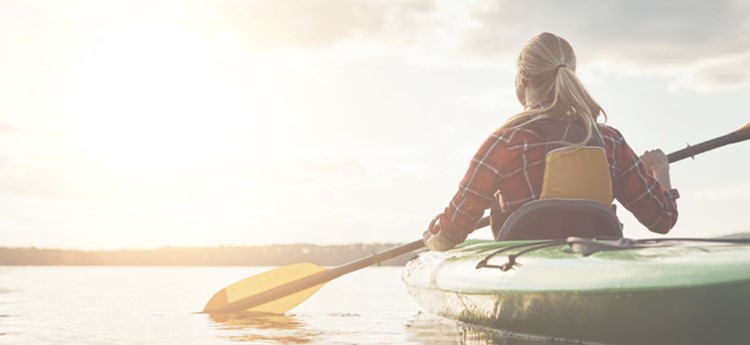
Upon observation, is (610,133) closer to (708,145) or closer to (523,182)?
(523,182)

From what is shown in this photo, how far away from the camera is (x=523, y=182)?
16.1 feet

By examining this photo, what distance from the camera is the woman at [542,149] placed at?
4.84 metres

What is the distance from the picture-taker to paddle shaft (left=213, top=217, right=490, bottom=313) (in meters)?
8.41

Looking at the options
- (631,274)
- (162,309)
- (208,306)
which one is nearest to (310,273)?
(208,306)

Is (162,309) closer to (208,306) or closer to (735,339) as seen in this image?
(208,306)

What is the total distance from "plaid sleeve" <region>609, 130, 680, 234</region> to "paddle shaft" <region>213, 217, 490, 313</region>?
309cm

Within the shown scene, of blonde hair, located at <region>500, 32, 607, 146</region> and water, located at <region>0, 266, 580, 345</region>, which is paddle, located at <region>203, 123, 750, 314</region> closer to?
water, located at <region>0, 266, 580, 345</region>

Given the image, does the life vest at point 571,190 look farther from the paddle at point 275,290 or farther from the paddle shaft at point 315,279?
the paddle at point 275,290

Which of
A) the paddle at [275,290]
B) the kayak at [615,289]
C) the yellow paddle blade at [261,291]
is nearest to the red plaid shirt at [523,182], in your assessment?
the kayak at [615,289]

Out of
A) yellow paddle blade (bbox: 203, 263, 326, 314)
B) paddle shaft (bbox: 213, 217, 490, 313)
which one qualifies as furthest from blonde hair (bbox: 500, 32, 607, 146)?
yellow paddle blade (bbox: 203, 263, 326, 314)

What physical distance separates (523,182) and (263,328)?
3138 millimetres

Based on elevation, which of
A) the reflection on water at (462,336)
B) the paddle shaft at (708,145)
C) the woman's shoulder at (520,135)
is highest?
the paddle shaft at (708,145)

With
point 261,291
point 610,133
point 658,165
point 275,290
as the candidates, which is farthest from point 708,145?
point 261,291

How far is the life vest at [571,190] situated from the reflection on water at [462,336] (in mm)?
664
